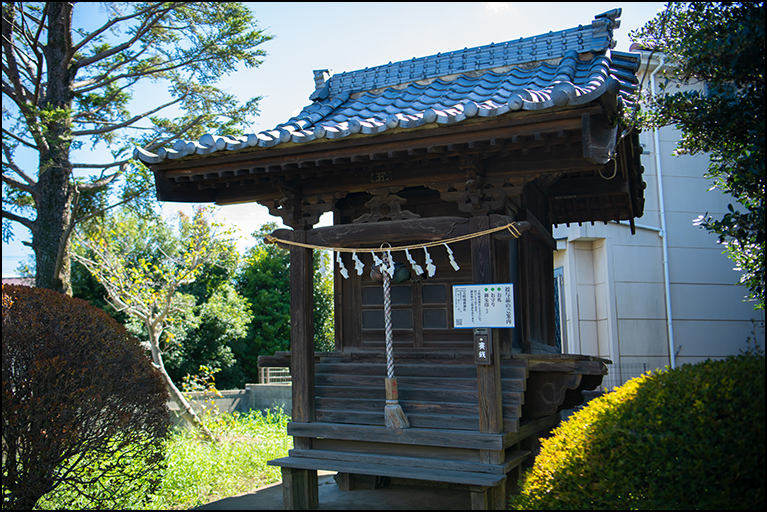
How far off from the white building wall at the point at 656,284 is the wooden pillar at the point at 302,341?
9116mm

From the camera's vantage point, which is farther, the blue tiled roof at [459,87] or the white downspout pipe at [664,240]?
the white downspout pipe at [664,240]

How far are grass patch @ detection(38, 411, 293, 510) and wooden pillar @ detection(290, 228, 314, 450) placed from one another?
211 centimetres

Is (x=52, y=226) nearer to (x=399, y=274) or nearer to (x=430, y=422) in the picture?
(x=399, y=274)

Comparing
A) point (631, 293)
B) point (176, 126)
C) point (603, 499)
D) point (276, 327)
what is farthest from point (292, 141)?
point (276, 327)

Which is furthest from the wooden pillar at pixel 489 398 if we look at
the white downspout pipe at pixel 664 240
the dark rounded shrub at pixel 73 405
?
the white downspout pipe at pixel 664 240

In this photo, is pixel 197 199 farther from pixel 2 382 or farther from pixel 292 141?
pixel 2 382

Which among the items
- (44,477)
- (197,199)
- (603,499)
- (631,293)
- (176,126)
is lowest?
(44,477)

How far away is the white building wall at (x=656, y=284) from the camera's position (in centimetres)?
1365

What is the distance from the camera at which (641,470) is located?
3.51 metres

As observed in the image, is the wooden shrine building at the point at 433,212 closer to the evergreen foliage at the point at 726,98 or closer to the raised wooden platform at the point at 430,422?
the raised wooden platform at the point at 430,422

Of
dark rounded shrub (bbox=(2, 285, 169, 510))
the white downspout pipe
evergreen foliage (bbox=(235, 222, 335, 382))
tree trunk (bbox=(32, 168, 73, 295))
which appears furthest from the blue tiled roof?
evergreen foliage (bbox=(235, 222, 335, 382))

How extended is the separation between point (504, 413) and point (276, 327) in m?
19.2

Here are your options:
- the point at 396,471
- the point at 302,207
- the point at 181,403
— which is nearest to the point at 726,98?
the point at 302,207

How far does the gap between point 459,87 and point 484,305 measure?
2.86m
